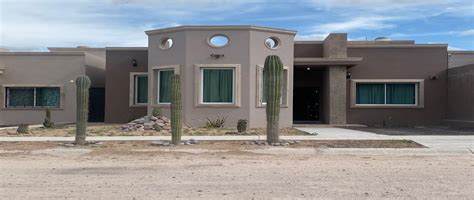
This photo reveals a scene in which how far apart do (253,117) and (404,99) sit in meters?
8.78

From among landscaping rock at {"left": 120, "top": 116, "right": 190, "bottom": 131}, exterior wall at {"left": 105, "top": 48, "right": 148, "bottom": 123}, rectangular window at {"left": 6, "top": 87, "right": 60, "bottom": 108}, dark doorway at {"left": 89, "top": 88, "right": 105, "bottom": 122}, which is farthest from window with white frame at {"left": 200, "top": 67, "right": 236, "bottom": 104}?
rectangular window at {"left": 6, "top": 87, "right": 60, "bottom": 108}

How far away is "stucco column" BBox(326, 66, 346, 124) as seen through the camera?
25.6 meters

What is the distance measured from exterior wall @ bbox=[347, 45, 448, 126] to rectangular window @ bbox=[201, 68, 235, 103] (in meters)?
7.09

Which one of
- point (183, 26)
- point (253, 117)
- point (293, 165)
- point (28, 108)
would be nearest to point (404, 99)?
point (253, 117)

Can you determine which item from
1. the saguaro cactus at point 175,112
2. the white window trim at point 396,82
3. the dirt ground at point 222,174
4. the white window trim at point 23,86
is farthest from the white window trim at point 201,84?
the white window trim at point 23,86

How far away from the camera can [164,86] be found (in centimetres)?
2372

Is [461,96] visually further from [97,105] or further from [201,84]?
[97,105]

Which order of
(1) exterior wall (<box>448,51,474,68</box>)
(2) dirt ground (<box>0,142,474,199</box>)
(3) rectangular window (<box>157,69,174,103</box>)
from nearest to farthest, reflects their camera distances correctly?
1. (2) dirt ground (<box>0,142,474,199</box>)
2. (3) rectangular window (<box>157,69,174,103</box>)
3. (1) exterior wall (<box>448,51,474,68</box>)

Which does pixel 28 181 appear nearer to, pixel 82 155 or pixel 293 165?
pixel 82 155

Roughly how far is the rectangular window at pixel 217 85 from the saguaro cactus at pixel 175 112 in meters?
6.95

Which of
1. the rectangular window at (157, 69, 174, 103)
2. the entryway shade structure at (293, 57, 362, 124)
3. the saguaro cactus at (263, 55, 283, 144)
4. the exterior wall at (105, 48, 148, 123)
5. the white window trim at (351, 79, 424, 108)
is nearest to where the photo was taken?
the saguaro cactus at (263, 55, 283, 144)

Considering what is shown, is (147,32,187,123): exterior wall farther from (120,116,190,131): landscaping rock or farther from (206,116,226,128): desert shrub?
(120,116,190,131): landscaping rock

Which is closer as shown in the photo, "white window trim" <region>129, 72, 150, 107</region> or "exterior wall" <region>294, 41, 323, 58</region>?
"white window trim" <region>129, 72, 150, 107</region>

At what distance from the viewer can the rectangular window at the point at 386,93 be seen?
26.9m
